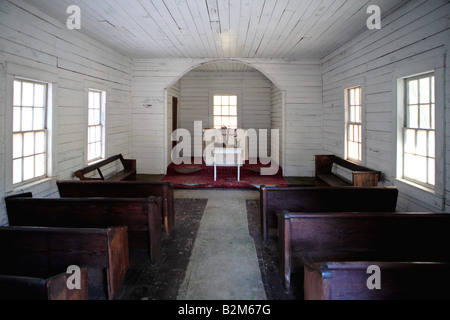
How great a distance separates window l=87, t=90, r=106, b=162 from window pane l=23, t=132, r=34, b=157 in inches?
65.1

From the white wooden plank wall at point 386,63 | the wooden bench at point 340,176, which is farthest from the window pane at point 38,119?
the white wooden plank wall at point 386,63

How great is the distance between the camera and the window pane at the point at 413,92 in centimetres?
401

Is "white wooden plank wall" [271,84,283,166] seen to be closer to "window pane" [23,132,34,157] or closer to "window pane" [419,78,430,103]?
"window pane" [419,78,430,103]

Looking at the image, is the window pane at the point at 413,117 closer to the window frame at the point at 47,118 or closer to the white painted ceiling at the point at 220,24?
the white painted ceiling at the point at 220,24

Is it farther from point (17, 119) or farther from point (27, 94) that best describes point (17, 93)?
point (17, 119)

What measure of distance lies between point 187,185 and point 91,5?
4034 millimetres

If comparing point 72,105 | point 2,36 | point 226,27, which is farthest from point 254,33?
point 2,36

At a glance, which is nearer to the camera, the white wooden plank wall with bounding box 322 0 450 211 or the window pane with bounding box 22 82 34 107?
the white wooden plank wall with bounding box 322 0 450 211

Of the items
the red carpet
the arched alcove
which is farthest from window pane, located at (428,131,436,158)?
the arched alcove

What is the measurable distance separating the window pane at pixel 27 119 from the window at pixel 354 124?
5345 millimetres

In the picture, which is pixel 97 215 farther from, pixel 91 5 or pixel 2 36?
pixel 91 5

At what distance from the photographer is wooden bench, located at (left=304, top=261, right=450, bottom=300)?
1672 mm

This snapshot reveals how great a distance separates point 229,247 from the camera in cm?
379

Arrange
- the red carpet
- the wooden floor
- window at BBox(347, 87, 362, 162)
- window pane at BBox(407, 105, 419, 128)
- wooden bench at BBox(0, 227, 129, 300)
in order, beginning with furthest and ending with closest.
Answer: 1. the red carpet
2. window at BBox(347, 87, 362, 162)
3. window pane at BBox(407, 105, 419, 128)
4. the wooden floor
5. wooden bench at BBox(0, 227, 129, 300)
